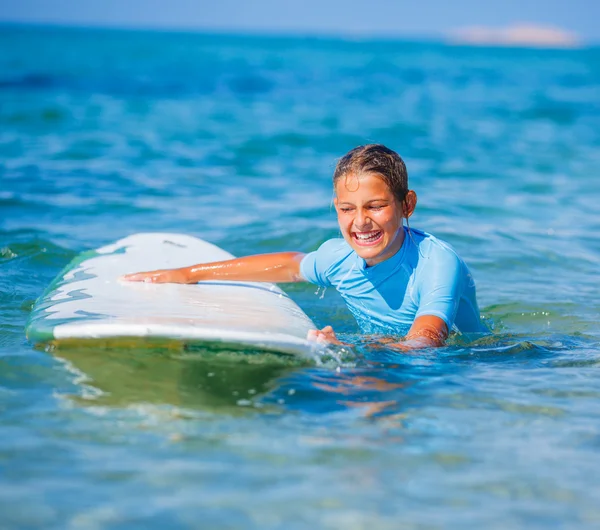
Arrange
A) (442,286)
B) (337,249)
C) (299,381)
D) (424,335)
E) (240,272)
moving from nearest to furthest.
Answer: (299,381), (424,335), (442,286), (337,249), (240,272)

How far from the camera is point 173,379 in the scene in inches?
128

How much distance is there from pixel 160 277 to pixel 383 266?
4.07ft

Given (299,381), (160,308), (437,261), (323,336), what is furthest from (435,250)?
(160,308)

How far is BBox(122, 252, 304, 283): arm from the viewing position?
4230 millimetres

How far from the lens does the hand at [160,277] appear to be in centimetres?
431

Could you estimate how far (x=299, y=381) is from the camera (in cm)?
331

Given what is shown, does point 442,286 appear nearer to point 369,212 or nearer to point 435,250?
point 435,250

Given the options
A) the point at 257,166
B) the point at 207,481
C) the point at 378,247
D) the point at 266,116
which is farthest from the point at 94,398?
the point at 266,116

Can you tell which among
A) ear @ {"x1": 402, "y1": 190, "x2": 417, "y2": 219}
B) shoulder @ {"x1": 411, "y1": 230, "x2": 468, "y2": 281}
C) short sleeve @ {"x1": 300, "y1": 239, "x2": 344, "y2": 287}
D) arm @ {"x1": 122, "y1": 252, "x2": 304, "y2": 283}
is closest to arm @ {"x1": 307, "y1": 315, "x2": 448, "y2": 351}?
shoulder @ {"x1": 411, "y1": 230, "x2": 468, "y2": 281}

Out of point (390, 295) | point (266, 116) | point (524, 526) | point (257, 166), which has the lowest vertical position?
point (524, 526)

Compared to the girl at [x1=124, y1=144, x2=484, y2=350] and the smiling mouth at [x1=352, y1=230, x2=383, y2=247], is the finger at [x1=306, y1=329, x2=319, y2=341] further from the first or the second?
the smiling mouth at [x1=352, y1=230, x2=383, y2=247]

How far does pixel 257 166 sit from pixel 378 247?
6830mm

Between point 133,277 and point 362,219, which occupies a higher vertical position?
point 362,219

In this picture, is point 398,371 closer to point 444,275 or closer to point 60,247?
point 444,275
